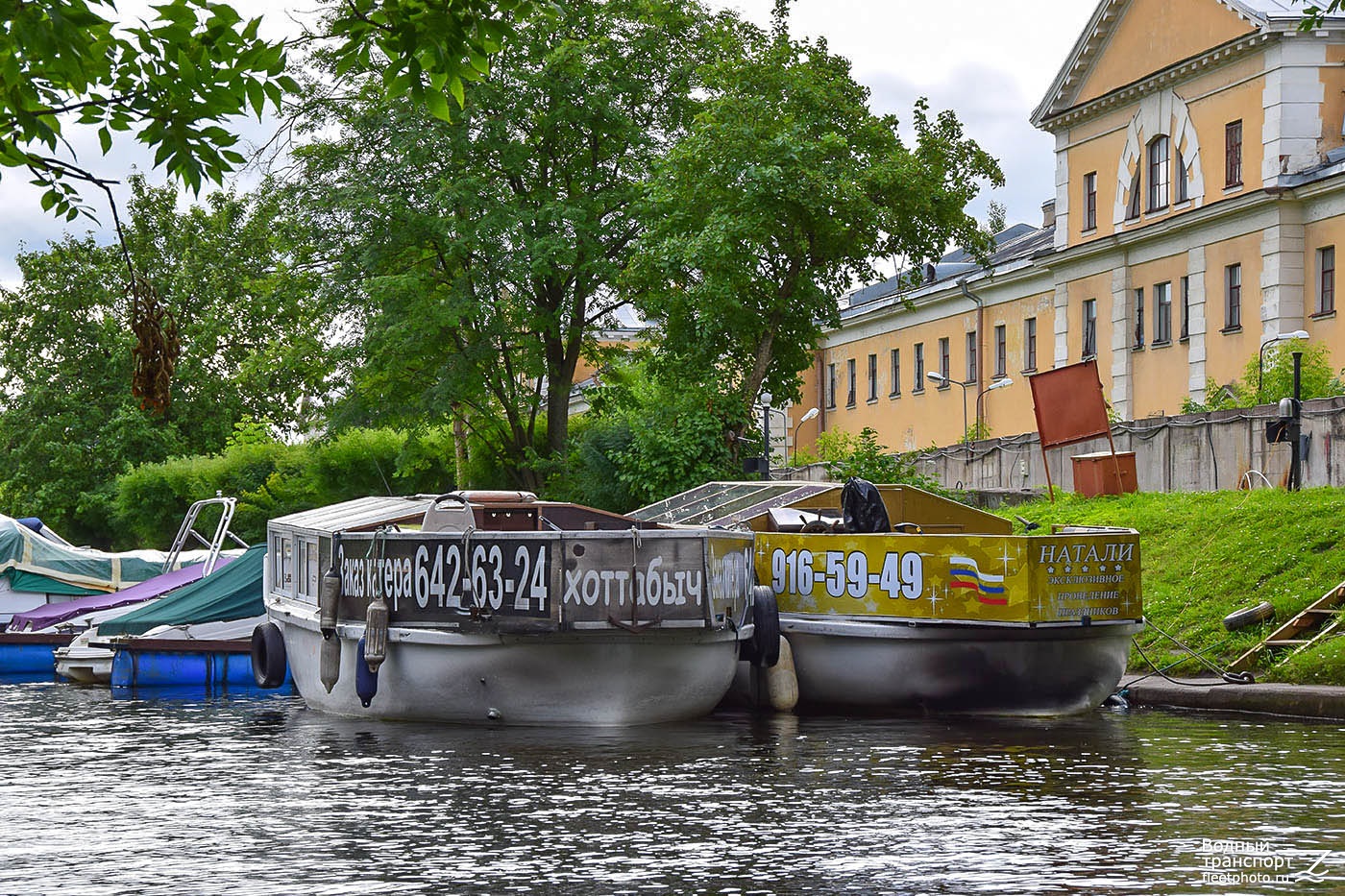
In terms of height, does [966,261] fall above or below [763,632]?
above

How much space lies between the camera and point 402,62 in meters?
9.64

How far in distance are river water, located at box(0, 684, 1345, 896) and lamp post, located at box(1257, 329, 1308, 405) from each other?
21.8 metres

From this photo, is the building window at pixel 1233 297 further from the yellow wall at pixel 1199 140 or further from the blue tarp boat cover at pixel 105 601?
the blue tarp boat cover at pixel 105 601

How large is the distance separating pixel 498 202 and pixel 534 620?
25704 mm

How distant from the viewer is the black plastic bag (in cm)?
2080

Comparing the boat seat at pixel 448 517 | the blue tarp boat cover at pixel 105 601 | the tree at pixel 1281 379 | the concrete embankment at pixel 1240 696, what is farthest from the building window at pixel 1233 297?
the boat seat at pixel 448 517

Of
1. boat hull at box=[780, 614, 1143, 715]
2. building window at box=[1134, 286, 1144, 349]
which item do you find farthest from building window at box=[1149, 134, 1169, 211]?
boat hull at box=[780, 614, 1143, 715]

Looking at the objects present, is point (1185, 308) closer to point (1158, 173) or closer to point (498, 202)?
point (1158, 173)

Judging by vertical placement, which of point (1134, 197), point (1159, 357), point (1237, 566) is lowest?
point (1237, 566)

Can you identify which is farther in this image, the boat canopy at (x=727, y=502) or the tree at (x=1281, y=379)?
the tree at (x=1281, y=379)

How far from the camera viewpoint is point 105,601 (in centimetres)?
3478

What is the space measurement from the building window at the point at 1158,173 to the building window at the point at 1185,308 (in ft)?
8.01

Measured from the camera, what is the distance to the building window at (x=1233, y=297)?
4788cm

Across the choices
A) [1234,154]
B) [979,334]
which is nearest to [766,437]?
[1234,154]
